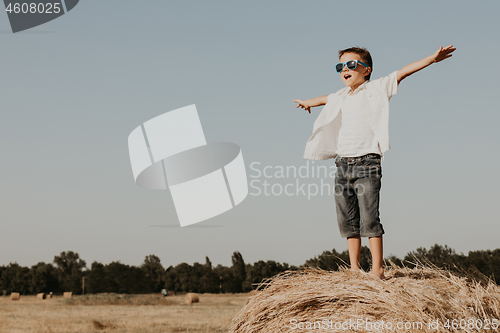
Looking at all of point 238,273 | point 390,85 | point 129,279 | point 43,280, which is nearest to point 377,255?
point 390,85

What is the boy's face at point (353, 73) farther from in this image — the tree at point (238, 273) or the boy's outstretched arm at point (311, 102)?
the tree at point (238, 273)

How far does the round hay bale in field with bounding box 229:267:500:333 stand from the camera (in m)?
2.88

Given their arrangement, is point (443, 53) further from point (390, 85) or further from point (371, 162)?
point (371, 162)

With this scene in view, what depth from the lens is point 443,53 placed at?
3904 mm

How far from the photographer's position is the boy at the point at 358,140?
161 inches

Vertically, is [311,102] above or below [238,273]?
above

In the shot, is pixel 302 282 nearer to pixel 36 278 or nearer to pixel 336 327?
pixel 336 327

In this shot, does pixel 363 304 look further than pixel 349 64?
No

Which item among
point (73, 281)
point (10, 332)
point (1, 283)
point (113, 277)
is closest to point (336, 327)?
point (10, 332)

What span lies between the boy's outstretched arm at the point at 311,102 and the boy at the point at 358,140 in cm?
19

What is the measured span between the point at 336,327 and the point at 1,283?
75.0 m

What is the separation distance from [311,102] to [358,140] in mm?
875

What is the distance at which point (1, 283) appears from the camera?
219ft

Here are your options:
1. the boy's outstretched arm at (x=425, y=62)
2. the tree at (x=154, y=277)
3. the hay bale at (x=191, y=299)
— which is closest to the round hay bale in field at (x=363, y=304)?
the boy's outstretched arm at (x=425, y=62)
